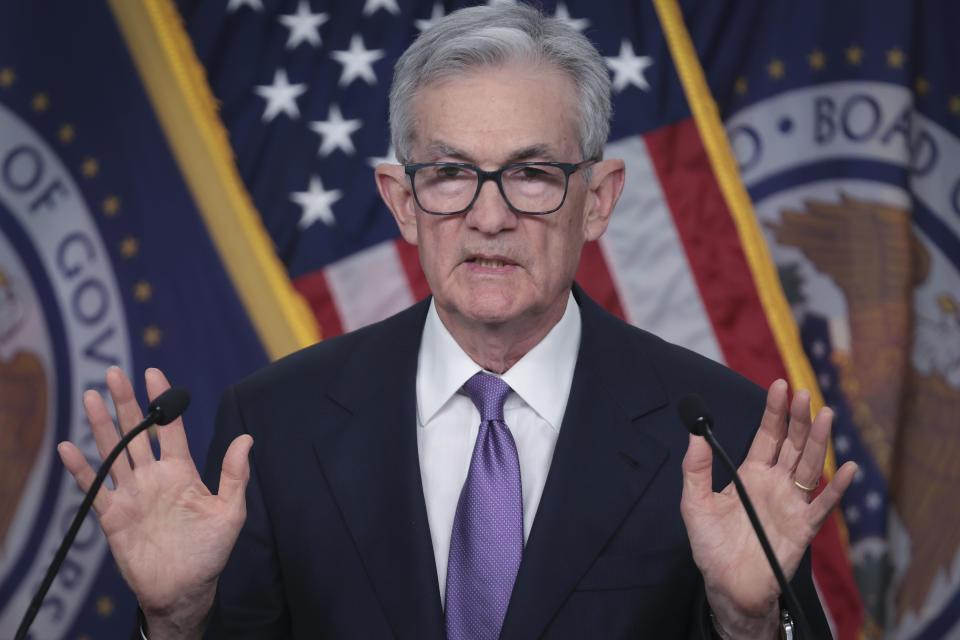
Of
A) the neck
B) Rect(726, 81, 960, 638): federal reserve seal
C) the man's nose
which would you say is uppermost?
the man's nose

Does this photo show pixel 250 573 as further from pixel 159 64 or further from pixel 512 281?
pixel 159 64

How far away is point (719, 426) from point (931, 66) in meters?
1.62

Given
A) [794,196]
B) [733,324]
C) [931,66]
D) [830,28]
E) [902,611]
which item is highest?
[830,28]

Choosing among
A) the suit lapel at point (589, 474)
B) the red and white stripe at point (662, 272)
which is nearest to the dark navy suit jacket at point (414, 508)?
the suit lapel at point (589, 474)

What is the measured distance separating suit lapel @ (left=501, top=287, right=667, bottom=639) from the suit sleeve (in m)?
0.36

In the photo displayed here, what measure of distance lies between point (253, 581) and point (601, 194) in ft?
2.61

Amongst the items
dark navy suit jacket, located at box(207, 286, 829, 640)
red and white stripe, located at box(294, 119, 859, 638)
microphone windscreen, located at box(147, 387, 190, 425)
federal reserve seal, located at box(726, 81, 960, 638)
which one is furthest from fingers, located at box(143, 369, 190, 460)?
federal reserve seal, located at box(726, 81, 960, 638)

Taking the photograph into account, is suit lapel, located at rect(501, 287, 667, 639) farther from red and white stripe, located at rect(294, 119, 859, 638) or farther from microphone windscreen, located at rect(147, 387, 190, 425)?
red and white stripe, located at rect(294, 119, 859, 638)

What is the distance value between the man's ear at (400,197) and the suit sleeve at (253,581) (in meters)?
0.41

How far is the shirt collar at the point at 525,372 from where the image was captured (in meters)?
1.61

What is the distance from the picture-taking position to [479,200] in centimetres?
151

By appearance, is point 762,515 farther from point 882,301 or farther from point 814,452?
point 882,301

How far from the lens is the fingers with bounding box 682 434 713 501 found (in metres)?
1.34

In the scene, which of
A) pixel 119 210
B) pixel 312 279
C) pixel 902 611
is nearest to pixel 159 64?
pixel 119 210
